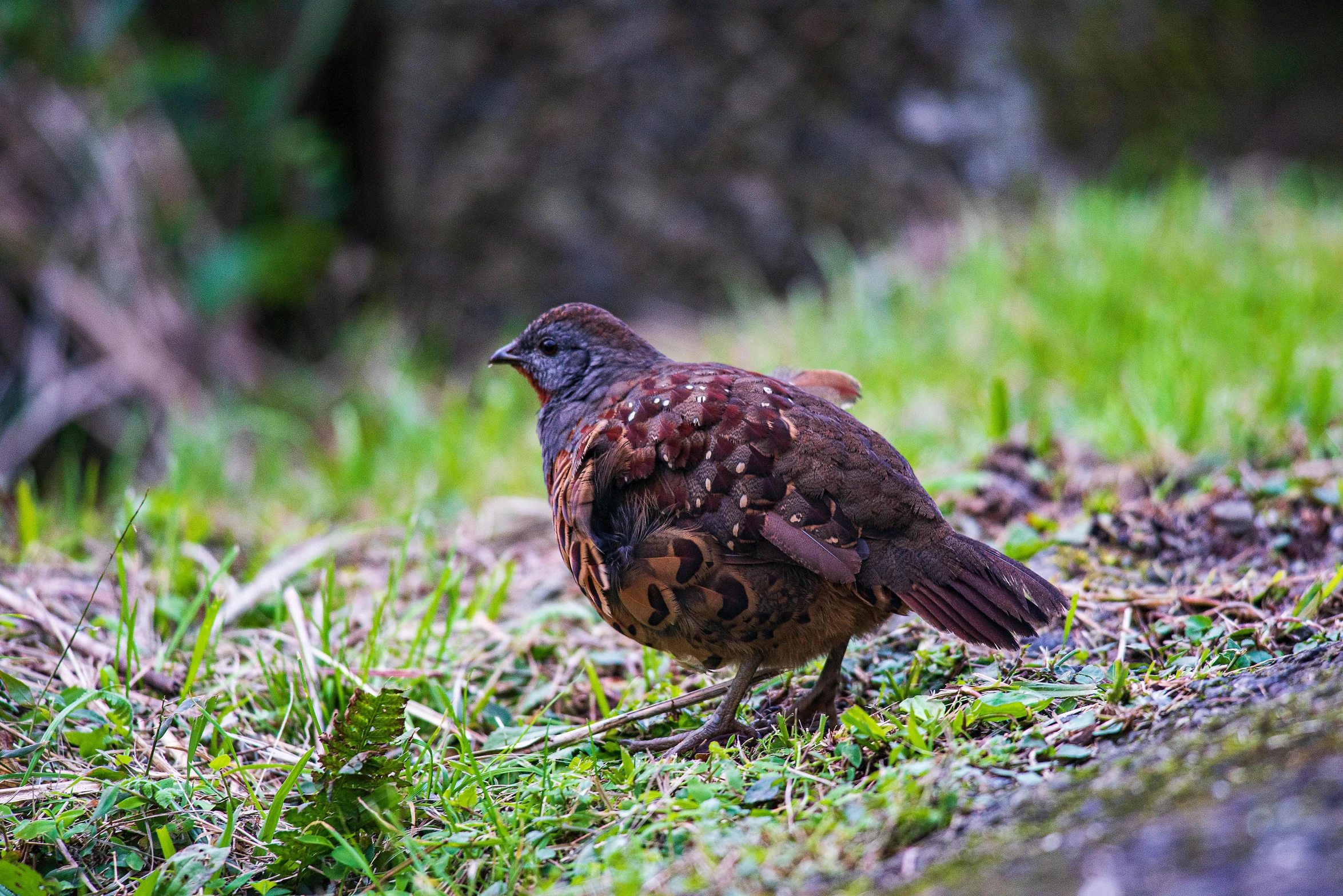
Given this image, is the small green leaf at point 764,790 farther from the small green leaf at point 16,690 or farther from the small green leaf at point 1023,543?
the small green leaf at point 16,690

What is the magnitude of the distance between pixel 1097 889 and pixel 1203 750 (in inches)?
18.6

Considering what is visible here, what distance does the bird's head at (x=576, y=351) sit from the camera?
3.32 metres

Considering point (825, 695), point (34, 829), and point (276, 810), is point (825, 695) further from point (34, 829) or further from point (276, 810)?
point (34, 829)

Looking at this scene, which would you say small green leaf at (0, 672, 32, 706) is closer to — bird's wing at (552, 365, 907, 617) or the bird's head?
bird's wing at (552, 365, 907, 617)

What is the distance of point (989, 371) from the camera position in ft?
Result: 16.6

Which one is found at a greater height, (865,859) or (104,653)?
(104,653)

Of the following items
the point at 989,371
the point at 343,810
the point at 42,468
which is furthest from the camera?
the point at 42,468

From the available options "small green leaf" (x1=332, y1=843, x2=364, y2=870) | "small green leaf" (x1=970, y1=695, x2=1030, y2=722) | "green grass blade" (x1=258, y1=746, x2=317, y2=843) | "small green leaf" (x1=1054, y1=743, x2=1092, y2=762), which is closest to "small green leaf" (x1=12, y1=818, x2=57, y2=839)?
"green grass blade" (x1=258, y1=746, x2=317, y2=843)

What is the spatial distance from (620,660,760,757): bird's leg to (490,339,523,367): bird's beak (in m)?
1.34

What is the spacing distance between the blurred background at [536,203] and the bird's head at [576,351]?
188 cm

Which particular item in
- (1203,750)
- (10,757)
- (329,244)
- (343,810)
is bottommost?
(1203,750)

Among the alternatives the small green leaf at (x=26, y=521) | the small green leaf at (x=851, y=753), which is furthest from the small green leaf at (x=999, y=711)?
the small green leaf at (x=26, y=521)

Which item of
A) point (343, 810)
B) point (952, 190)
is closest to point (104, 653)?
point (343, 810)

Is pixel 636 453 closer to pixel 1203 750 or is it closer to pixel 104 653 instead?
pixel 1203 750
